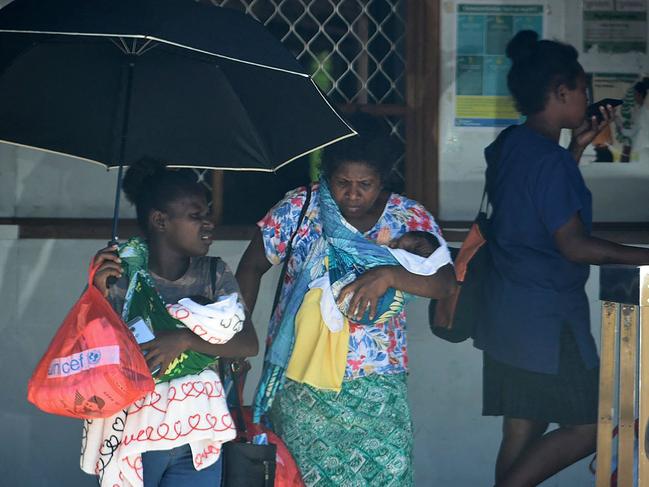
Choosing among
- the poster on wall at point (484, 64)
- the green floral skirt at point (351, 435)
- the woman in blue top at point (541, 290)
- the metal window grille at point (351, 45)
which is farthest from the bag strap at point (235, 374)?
the poster on wall at point (484, 64)

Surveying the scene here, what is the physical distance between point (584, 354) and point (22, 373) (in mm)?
2370

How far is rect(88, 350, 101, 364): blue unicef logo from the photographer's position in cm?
306

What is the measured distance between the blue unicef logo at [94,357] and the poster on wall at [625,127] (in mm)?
2808

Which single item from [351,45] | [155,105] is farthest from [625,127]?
[155,105]

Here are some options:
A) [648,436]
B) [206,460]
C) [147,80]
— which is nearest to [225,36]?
[147,80]

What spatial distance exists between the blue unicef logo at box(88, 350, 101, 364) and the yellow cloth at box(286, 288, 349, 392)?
2.72ft

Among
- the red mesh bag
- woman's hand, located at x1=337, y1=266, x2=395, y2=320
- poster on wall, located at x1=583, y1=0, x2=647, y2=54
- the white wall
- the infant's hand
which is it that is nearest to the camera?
the red mesh bag

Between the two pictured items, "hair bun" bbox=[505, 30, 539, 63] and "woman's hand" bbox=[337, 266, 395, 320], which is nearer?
"woman's hand" bbox=[337, 266, 395, 320]

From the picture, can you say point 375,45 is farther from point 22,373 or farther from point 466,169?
point 22,373

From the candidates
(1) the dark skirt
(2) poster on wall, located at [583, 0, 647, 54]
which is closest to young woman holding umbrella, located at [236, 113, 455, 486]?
(1) the dark skirt

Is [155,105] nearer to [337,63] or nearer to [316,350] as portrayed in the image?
[316,350]

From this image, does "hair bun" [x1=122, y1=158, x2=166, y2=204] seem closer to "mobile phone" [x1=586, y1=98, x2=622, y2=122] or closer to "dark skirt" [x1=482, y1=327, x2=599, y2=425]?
"dark skirt" [x1=482, y1=327, x2=599, y2=425]

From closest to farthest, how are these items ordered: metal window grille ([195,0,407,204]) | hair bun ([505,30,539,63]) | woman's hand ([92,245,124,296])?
woman's hand ([92,245,124,296]) → hair bun ([505,30,539,63]) → metal window grille ([195,0,407,204])

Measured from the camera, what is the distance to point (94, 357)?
10.0 ft
